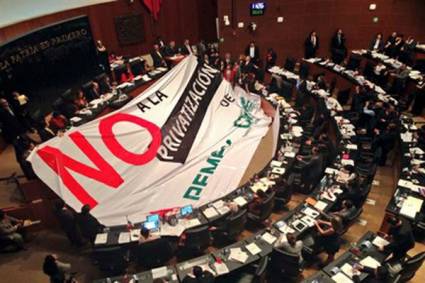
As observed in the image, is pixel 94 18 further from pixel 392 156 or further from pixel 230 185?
pixel 392 156

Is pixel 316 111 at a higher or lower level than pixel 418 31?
lower

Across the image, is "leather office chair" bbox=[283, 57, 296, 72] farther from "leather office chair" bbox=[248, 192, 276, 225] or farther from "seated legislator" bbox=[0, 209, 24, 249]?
"seated legislator" bbox=[0, 209, 24, 249]

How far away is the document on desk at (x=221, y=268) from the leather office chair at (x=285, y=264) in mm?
1148

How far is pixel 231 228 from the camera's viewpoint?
9.12m

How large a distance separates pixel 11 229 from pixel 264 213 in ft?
21.7

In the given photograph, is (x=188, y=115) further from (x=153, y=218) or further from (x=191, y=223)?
(x=191, y=223)

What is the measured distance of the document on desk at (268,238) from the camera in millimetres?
8406

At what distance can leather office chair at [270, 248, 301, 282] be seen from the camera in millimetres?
7789

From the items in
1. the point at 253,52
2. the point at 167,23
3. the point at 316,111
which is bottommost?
the point at 316,111

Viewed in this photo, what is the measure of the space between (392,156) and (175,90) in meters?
8.17

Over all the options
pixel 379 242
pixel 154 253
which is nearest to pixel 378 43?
pixel 379 242

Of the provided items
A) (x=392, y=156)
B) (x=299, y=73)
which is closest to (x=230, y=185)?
(x=392, y=156)

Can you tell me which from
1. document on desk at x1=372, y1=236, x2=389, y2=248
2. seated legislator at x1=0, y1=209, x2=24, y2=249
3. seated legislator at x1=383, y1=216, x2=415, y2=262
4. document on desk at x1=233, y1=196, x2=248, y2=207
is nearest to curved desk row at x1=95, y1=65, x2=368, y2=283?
document on desk at x1=233, y1=196, x2=248, y2=207

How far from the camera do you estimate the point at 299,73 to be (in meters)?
17.7
